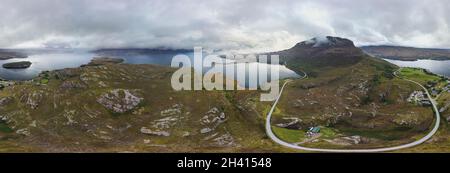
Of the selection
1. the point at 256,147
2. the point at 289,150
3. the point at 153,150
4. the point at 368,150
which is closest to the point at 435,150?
the point at 368,150

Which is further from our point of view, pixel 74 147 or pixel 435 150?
pixel 74 147

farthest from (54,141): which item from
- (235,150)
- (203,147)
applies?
(235,150)

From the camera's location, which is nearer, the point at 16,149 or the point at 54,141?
the point at 16,149

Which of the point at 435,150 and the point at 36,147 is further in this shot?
the point at 36,147

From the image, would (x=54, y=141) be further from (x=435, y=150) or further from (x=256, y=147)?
(x=435, y=150)

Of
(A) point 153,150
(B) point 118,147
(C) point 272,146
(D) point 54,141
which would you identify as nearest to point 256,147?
(C) point 272,146

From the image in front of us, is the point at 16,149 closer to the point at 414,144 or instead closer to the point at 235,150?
the point at 235,150

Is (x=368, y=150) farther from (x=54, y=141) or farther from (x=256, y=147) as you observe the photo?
(x=54, y=141)
